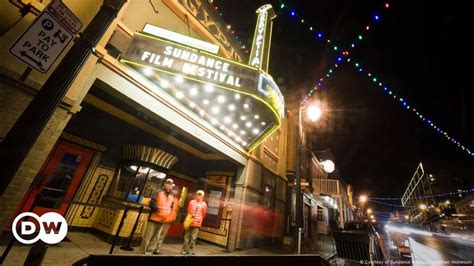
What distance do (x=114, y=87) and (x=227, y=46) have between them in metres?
6.02

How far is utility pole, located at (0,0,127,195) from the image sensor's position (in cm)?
253

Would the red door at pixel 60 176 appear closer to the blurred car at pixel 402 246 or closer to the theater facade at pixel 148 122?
the theater facade at pixel 148 122

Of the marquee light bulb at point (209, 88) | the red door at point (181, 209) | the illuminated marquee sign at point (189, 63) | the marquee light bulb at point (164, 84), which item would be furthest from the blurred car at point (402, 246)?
the marquee light bulb at point (164, 84)

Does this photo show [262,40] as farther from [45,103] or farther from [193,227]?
[45,103]

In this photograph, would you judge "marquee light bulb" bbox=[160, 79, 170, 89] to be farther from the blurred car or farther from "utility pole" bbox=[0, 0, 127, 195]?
the blurred car

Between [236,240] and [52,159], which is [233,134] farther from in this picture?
[52,159]

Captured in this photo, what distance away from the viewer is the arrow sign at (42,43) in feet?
8.87

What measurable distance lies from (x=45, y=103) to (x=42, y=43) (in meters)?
0.84

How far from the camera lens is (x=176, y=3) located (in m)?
7.66

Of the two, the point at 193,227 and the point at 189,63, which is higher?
the point at 189,63

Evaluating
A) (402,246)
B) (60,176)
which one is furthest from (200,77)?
(402,246)

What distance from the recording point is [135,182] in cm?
786

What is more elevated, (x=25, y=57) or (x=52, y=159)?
(x=25, y=57)

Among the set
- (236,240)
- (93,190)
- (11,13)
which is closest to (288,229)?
(236,240)
